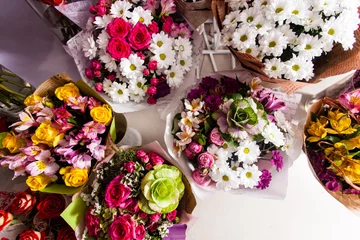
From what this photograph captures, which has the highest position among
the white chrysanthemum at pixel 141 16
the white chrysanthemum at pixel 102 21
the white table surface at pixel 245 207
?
the white chrysanthemum at pixel 102 21

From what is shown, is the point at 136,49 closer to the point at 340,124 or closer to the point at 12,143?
the point at 12,143

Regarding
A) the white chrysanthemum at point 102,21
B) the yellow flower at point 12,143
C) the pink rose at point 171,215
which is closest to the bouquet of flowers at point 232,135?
the pink rose at point 171,215

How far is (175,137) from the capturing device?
0.88 m

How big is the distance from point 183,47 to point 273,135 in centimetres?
36

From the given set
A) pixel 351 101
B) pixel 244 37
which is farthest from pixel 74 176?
pixel 351 101

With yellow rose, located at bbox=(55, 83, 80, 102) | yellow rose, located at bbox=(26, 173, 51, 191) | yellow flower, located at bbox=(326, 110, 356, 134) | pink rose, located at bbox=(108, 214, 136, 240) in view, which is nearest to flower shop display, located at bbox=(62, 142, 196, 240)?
pink rose, located at bbox=(108, 214, 136, 240)

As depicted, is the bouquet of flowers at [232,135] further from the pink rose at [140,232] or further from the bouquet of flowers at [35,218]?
the bouquet of flowers at [35,218]

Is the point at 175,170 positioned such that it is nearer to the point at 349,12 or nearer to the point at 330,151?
the point at 330,151

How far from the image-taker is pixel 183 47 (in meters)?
0.93

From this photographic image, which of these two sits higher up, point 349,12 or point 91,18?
point 91,18

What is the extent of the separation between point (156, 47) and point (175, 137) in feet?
0.85

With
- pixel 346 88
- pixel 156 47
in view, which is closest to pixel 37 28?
pixel 156 47

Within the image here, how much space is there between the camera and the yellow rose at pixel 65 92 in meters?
0.87

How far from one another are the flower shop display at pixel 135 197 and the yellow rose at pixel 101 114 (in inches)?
3.8
